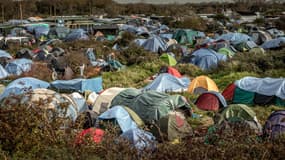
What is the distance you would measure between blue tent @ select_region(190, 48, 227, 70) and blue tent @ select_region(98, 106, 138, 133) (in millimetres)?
12293

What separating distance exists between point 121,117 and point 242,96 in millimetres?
6256

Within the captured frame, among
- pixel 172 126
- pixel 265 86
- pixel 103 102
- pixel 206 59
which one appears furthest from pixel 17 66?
pixel 172 126

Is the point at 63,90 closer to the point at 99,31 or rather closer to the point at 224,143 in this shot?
the point at 224,143

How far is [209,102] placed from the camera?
16203mm

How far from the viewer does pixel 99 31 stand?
1880 inches

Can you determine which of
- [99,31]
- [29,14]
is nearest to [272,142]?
[99,31]

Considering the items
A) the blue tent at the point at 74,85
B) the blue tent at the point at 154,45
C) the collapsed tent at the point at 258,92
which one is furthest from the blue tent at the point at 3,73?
the collapsed tent at the point at 258,92

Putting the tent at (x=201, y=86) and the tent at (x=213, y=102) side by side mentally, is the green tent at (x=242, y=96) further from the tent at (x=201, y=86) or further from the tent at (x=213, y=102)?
the tent at (x=201, y=86)

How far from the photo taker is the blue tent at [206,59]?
82.6 feet

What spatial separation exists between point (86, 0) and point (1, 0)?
1547 cm

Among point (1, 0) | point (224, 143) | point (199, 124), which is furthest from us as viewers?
point (1, 0)

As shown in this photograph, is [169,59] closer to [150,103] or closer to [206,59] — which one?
[206,59]

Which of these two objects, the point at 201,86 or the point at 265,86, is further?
the point at 201,86

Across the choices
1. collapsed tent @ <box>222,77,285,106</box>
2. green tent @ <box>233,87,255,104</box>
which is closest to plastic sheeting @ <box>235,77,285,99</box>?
collapsed tent @ <box>222,77,285,106</box>
